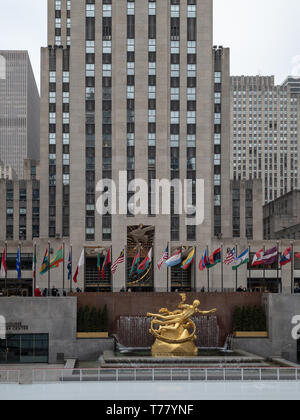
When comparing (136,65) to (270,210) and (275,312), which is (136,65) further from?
(270,210)

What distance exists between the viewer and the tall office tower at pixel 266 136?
175m

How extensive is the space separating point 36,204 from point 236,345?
206ft

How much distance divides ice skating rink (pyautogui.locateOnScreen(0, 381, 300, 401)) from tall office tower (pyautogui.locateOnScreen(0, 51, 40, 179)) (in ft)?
415

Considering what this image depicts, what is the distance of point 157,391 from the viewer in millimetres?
35250

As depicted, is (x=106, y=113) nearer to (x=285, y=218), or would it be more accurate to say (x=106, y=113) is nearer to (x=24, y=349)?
(x=24, y=349)

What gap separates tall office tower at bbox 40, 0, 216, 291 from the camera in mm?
80812

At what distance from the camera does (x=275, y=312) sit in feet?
184

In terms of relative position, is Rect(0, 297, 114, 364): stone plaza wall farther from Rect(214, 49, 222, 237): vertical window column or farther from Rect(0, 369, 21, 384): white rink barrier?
Rect(214, 49, 222, 237): vertical window column

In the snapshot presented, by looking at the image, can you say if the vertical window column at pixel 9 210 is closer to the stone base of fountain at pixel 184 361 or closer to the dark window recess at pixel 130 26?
the dark window recess at pixel 130 26

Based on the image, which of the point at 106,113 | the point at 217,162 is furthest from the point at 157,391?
the point at 217,162

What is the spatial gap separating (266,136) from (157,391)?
148300 millimetres

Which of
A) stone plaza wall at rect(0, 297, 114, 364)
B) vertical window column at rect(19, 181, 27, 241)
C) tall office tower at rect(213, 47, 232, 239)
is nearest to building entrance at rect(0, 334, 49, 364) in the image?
stone plaza wall at rect(0, 297, 114, 364)
